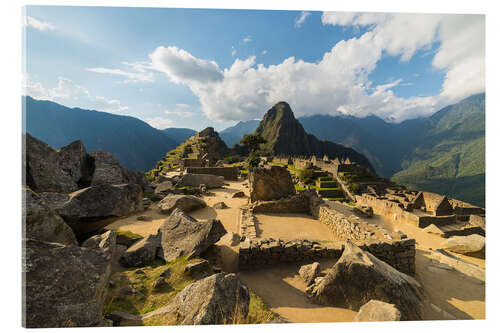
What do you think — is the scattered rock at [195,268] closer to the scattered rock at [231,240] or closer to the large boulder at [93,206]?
the scattered rock at [231,240]

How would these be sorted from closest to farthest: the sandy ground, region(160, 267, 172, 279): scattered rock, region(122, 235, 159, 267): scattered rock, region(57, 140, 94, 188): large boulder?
the sandy ground, region(160, 267, 172, 279): scattered rock, region(122, 235, 159, 267): scattered rock, region(57, 140, 94, 188): large boulder

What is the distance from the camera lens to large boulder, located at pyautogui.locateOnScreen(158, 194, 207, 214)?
403 inches

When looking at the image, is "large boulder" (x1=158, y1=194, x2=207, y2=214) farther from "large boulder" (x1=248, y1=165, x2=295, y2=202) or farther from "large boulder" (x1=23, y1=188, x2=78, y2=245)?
"large boulder" (x1=23, y1=188, x2=78, y2=245)

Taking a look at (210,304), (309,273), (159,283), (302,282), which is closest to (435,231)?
(309,273)

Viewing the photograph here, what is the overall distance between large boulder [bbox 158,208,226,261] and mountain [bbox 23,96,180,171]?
136700 mm

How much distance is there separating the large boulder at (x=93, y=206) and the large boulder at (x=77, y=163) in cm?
256

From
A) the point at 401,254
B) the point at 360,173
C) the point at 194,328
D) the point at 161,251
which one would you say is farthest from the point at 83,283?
the point at 360,173

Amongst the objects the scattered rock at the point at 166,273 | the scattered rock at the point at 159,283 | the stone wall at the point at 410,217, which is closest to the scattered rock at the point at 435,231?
the stone wall at the point at 410,217

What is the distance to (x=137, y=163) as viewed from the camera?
430 feet

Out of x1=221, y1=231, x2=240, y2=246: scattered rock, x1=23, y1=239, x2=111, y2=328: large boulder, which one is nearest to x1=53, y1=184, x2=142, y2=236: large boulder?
x1=23, y1=239, x2=111, y2=328: large boulder

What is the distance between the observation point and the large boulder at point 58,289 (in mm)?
2826

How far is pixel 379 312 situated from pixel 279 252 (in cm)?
309

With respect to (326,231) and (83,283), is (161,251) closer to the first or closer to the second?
(83,283)

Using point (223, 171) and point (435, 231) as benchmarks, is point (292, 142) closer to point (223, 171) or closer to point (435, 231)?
point (223, 171)
